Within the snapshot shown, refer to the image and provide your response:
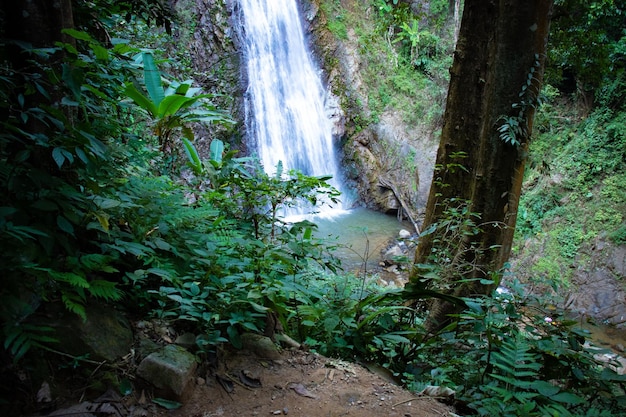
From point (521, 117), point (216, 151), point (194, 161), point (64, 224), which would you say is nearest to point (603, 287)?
point (521, 117)

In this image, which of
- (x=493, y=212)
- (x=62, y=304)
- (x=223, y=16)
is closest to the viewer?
(x=62, y=304)

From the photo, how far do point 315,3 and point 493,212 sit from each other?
1255cm

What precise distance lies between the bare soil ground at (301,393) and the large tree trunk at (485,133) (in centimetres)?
108

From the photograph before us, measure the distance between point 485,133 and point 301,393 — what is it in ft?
9.65

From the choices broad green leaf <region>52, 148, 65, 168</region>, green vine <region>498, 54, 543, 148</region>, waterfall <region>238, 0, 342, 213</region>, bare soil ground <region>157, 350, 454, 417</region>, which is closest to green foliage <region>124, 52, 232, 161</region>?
broad green leaf <region>52, 148, 65, 168</region>

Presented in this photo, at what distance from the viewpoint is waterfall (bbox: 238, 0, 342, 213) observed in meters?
11.4

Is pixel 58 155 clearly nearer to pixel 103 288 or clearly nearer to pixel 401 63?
pixel 103 288

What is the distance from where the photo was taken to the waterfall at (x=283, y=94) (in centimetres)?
1145

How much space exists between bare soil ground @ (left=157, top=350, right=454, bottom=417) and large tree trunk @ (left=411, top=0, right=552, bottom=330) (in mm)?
1078

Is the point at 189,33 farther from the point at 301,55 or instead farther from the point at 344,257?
the point at 344,257

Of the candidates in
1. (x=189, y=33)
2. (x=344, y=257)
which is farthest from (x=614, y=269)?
(x=189, y=33)

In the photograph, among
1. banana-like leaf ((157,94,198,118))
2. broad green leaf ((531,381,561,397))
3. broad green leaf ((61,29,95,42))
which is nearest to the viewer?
broad green leaf ((61,29,95,42))

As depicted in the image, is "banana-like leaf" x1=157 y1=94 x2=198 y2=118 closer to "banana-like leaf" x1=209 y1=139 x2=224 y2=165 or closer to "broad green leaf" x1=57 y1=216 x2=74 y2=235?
"banana-like leaf" x1=209 y1=139 x2=224 y2=165

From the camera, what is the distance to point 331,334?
2764mm
